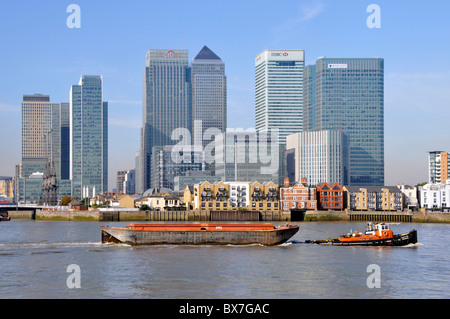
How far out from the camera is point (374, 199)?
18850cm

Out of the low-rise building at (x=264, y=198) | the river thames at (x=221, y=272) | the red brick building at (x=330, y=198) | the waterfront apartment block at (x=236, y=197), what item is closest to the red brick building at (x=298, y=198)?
the low-rise building at (x=264, y=198)

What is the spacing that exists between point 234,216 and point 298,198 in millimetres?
21628

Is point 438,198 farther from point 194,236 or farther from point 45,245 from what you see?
point 45,245

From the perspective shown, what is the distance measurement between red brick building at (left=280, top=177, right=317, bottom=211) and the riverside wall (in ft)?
30.3

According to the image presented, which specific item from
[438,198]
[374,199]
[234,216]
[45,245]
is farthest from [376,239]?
[438,198]

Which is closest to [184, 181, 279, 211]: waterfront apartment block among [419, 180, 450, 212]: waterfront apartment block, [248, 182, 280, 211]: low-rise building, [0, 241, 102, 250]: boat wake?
[248, 182, 280, 211]: low-rise building

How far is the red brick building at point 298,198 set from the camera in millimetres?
180000

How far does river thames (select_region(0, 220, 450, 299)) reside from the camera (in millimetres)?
49344

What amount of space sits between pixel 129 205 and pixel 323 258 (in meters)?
135

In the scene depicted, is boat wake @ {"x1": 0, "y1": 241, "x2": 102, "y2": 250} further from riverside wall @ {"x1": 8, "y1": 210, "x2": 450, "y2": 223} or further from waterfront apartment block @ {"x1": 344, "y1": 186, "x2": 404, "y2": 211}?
waterfront apartment block @ {"x1": 344, "y1": 186, "x2": 404, "y2": 211}

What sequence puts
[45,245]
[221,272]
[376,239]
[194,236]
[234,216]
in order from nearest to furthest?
[221,272] → [45,245] → [194,236] → [376,239] → [234,216]
